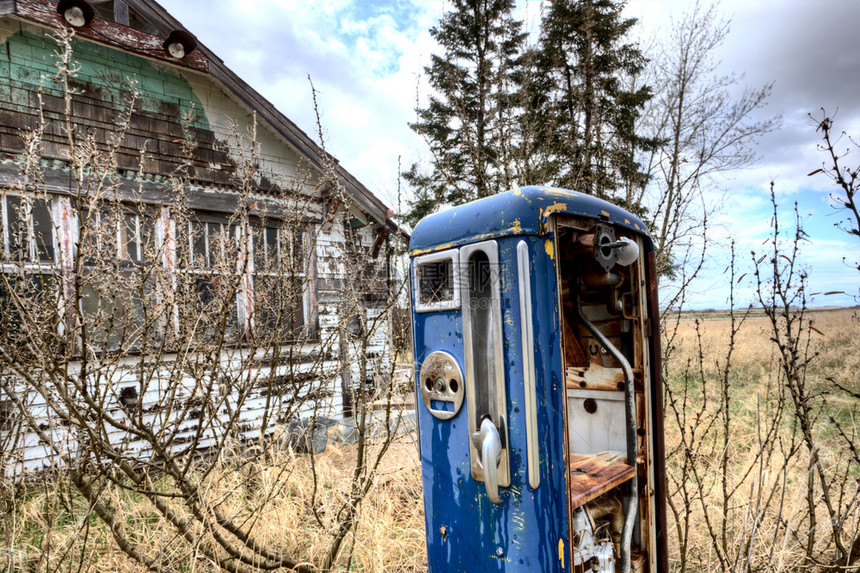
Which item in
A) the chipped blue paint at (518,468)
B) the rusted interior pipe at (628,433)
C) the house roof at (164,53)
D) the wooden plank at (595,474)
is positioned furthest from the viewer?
the house roof at (164,53)

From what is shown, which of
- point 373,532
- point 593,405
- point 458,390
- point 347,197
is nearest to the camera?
point 458,390

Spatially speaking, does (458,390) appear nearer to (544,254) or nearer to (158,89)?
(544,254)

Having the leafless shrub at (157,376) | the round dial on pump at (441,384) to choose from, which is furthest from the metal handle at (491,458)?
the leafless shrub at (157,376)

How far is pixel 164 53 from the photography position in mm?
5508

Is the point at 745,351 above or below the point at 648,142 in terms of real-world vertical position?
below

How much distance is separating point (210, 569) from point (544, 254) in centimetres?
274

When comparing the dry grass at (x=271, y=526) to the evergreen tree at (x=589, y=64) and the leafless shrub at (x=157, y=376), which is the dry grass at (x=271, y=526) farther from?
the evergreen tree at (x=589, y=64)

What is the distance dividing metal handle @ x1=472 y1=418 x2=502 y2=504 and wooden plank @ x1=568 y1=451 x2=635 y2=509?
0.88 feet

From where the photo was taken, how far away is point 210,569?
8.75 ft

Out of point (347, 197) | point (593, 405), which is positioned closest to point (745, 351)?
point (347, 197)

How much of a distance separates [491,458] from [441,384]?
1.17 feet

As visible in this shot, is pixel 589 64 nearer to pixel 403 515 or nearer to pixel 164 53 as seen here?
pixel 164 53

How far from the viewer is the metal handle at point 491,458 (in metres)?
1.48

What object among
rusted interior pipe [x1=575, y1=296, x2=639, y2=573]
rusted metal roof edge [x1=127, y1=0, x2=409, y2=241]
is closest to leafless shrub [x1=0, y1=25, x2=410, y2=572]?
rusted metal roof edge [x1=127, y1=0, x2=409, y2=241]
